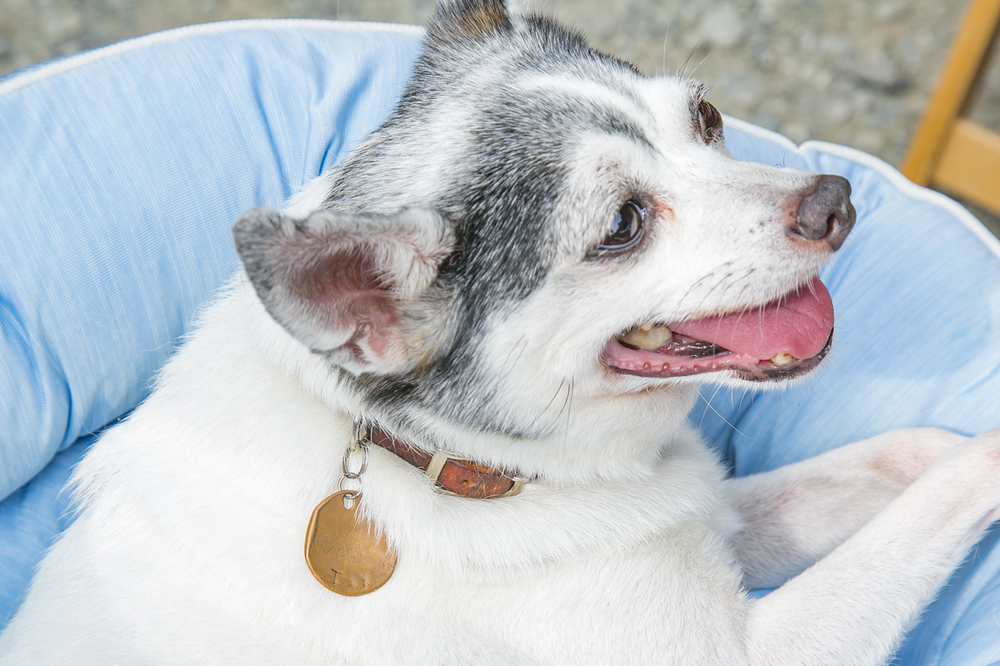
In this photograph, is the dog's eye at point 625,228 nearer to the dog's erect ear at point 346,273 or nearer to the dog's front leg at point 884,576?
the dog's erect ear at point 346,273

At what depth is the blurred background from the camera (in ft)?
14.6

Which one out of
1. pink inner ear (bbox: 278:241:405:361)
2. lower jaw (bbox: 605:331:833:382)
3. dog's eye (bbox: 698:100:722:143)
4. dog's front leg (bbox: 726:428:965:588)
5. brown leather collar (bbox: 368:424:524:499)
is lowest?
dog's front leg (bbox: 726:428:965:588)

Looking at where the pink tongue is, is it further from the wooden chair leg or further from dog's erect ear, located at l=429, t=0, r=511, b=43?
the wooden chair leg

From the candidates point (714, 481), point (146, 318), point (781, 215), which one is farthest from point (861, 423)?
point (146, 318)

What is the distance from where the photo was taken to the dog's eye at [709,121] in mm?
1849

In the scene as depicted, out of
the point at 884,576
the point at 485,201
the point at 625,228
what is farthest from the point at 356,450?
the point at 884,576

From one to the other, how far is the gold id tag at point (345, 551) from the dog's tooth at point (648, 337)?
647mm

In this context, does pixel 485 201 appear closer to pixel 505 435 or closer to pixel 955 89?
pixel 505 435

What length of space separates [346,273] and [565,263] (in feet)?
1.34

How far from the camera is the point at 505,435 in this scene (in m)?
1.67

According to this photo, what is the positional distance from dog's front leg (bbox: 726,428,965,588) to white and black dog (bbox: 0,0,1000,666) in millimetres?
247

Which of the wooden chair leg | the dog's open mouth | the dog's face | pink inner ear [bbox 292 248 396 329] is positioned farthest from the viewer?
the wooden chair leg

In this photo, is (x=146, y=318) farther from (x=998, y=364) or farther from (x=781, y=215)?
(x=998, y=364)

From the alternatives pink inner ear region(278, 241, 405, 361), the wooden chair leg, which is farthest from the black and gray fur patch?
the wooden chair leg
